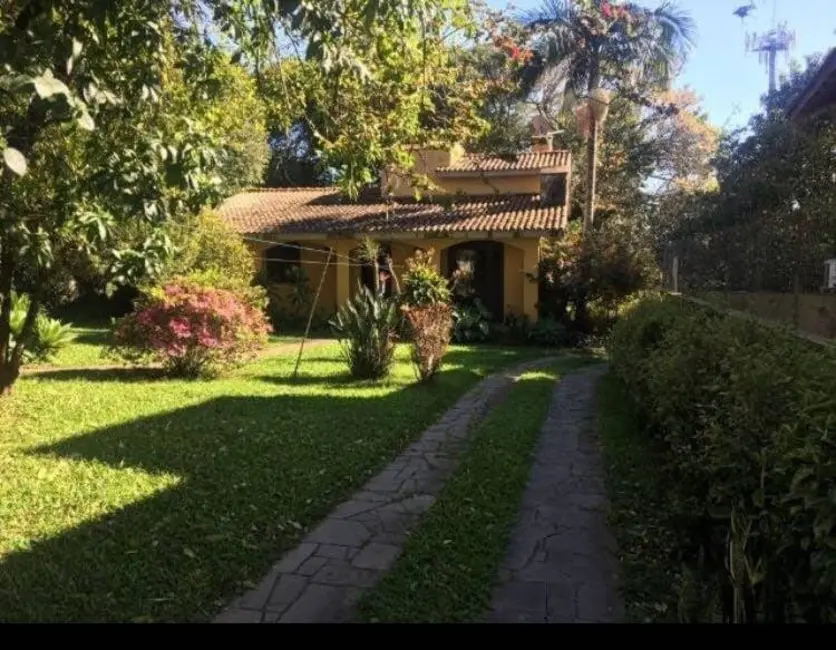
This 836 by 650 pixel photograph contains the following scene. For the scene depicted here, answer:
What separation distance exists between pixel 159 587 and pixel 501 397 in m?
6.92

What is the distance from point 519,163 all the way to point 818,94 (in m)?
15.4

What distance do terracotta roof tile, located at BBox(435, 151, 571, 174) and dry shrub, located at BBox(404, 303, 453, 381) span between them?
11.8 meters

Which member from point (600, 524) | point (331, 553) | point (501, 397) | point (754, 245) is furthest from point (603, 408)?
point (331, 553)

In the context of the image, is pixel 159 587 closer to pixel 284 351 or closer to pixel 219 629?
pixel 219 629

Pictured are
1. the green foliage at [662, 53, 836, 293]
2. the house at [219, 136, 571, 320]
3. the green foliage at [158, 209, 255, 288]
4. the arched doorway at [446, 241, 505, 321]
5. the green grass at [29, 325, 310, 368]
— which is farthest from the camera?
the arched doorway at [446, 241, 505, 321]

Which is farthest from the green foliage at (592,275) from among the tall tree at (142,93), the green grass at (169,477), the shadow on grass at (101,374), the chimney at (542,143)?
the shadow on grass at (101,374)

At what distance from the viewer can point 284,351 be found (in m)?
14.9

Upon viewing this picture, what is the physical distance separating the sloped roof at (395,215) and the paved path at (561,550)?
469 inches

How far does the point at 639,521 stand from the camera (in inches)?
196

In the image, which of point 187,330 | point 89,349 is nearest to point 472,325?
point 89,349

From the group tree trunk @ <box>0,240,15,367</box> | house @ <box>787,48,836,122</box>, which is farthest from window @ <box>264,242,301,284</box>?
house @ <box>787,48,836,122</box>

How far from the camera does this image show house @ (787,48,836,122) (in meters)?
5.90

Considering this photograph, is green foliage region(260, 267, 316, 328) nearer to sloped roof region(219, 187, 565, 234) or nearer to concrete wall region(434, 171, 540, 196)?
sloped roof region(219, 187, 565, 234)

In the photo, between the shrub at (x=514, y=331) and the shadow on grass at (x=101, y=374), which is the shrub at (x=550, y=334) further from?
the shadow on grass at (x=101, y=374)
